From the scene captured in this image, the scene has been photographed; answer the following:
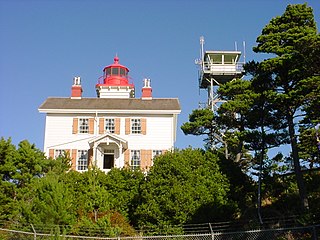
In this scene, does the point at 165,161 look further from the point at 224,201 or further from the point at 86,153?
the point at 86,153

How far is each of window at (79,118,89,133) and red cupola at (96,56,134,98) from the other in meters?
6.47

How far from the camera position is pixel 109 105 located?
29781mm

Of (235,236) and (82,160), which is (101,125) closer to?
(82,160)

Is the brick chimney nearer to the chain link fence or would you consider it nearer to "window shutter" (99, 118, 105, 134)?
"window shutter" (99, 118, 105, 134)

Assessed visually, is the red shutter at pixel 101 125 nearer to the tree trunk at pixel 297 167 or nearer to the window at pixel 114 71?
the window at pixel 114 71

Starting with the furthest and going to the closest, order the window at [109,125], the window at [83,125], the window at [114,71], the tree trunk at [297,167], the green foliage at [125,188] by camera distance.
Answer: the window at [114,71] < the window at [109,125] < the window at [83,125] < the green foliage at [125,188] < the tree trunk at [297,167]

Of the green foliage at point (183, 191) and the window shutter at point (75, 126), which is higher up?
the window shutter at point (75, 126)

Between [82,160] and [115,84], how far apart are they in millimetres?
9916

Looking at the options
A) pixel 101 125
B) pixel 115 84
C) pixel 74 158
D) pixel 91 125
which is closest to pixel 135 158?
pixel 101 125

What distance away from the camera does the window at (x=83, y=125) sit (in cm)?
2869

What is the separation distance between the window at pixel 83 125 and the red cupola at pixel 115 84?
6.47 metres

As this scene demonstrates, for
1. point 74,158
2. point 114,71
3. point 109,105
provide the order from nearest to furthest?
point 74,158
point 109,105
point 114,71

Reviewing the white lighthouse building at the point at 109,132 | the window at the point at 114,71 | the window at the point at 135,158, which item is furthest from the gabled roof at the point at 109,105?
the window at the point at 114,71

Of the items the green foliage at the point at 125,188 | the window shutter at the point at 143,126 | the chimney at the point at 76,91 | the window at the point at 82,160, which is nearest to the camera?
the green foliage at the point at 125,188
